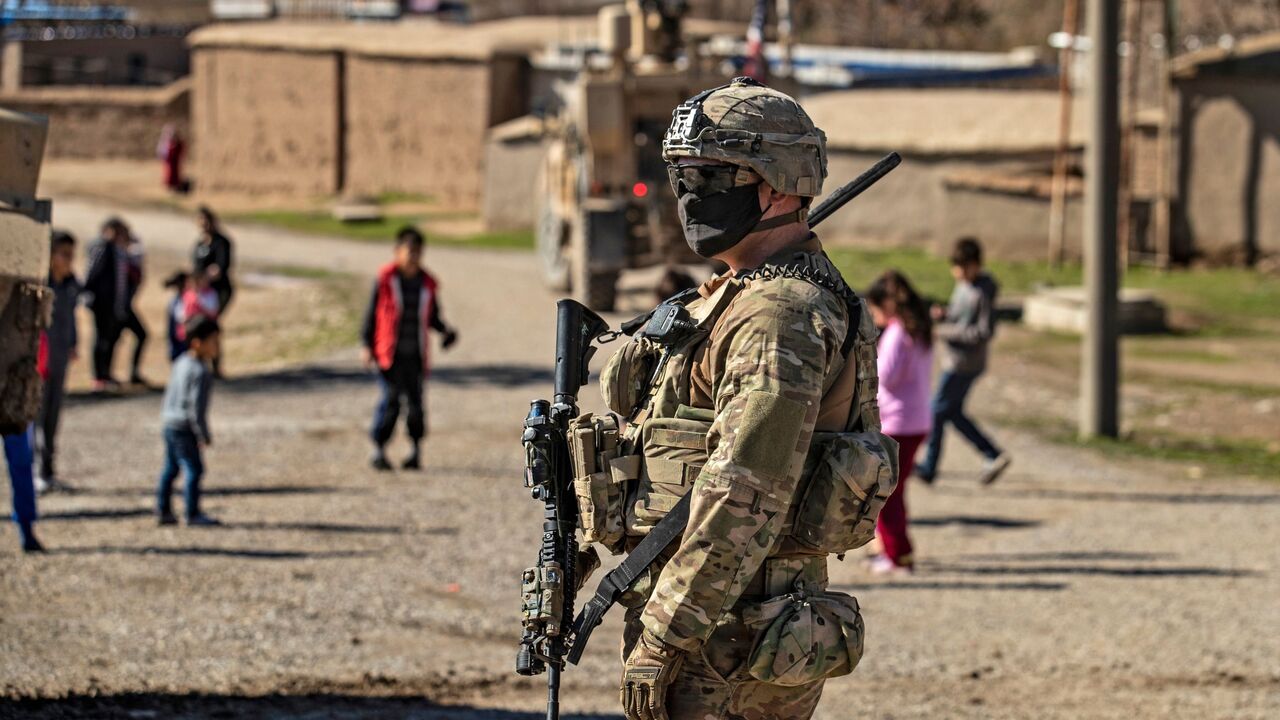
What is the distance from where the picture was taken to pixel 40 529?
955 centimetres

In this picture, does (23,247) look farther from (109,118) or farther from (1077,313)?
(109,118)

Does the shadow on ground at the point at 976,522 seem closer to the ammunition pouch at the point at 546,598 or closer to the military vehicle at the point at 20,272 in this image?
the military vehicle at the point at 20,272

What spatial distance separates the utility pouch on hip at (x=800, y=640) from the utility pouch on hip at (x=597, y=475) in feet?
1.34

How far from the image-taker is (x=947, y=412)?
11.1m

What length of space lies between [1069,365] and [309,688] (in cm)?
1140

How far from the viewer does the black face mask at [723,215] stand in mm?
4090

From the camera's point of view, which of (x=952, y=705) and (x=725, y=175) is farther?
(x=952, y=705)

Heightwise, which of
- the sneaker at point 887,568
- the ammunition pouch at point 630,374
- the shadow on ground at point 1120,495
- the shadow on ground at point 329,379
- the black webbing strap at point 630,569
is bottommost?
the sneaker at point 887,568

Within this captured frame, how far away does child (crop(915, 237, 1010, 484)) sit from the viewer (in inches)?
421

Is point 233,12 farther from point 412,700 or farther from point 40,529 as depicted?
point 412,700

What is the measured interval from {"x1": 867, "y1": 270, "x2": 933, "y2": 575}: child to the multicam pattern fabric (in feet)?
17.2

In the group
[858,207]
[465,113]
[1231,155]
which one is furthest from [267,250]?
[1231,155]

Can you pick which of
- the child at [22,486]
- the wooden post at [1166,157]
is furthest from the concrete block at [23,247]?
the wooden post at [1166,157]

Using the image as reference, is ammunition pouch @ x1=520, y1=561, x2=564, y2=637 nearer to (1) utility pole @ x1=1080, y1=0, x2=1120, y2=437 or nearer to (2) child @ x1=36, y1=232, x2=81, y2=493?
(2) child @ x1=36, y1=232, x2=81, y2=493
